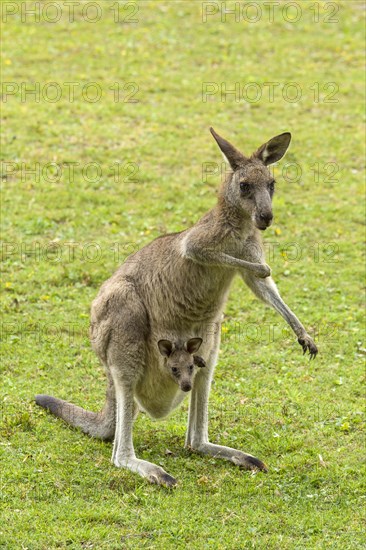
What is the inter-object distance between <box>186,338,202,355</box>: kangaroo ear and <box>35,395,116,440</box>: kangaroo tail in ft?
2.23

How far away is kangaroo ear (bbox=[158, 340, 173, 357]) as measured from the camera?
6.25m

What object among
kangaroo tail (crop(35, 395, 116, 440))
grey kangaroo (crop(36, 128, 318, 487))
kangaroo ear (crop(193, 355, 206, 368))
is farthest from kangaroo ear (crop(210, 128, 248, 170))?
kangaroo tail (crop(35, 395, 116, 440))

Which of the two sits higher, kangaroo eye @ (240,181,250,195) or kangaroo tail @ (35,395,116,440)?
kangaroo eye @ (240,181,250,195)

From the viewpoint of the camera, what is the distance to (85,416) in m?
6.82

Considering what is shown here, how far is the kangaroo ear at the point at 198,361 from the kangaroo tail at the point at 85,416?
669 mm

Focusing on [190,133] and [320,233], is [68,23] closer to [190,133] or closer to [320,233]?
[190,133]

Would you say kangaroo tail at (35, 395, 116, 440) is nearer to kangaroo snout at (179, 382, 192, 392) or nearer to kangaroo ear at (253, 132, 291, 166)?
kangaroo snout at (179, 382, 192, 392)

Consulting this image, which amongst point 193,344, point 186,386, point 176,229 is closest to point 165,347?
point 193,344

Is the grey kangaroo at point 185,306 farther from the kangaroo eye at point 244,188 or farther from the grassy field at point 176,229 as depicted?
the grassy field at point 176,229

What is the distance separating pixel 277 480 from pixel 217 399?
1.38 metres

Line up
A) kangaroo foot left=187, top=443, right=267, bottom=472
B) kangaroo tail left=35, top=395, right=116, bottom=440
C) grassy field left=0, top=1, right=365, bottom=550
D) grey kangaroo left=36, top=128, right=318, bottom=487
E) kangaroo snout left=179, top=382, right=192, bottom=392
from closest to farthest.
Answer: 1. grassy field left=0, top=1, right=365, bottom=550
2. kangaroo snout left=179, top=382, right=192, bottom=392
3. grey kangaroo left=36, top=128, right=318, bottom=487
4. kangaroo foot left=187, top=443, right=267, bottom=472
5. kangaroo tail left=35, top=395, right=116, bottom=440

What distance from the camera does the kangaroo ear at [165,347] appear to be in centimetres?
625

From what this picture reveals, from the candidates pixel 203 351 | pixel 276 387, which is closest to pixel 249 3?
pixel 276 387

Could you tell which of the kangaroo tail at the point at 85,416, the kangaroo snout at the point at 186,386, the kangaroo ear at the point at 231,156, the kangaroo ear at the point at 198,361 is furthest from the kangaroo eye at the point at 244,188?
the kangaroo tail at the point at 85,416
